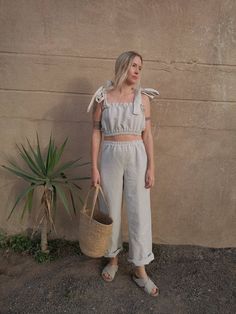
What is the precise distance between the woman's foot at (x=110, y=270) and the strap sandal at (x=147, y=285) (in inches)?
8.9

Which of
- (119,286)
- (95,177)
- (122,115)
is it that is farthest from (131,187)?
(119,286)

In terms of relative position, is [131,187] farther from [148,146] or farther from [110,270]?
[110,270]

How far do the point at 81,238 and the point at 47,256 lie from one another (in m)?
0.75

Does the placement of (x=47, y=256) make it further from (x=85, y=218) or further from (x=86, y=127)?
(x=86, y=127)

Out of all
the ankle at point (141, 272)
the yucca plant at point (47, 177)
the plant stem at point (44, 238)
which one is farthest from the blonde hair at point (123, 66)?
the ankle at point (141, 272)

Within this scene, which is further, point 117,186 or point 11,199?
point 11,199

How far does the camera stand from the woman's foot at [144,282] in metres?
2.77

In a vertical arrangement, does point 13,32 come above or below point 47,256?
above

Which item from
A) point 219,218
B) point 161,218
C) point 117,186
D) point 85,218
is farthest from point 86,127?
point 219,218

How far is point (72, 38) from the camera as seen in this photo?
9.79 feet

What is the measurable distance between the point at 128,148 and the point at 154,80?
860mm

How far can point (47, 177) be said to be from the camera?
2.98 metres

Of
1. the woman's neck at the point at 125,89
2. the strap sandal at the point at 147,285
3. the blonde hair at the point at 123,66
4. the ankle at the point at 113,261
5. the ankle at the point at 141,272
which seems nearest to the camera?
the blonde hair at the point at 123,66

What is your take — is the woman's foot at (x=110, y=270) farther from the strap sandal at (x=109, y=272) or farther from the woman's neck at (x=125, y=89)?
the woman's neck at (x=125, y=89)
